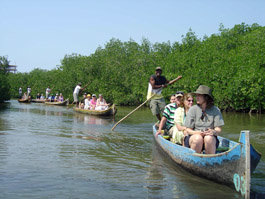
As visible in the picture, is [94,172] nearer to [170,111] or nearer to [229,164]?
[229,164]

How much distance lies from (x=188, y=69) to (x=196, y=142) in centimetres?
2423

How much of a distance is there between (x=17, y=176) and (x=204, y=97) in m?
3.28

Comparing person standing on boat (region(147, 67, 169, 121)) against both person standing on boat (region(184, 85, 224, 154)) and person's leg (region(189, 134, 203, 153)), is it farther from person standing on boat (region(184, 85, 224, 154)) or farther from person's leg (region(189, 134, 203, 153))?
person's leg (region(189, 134, 203, 153))

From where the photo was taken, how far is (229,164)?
4500mm

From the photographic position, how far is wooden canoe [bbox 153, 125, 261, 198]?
4.19m

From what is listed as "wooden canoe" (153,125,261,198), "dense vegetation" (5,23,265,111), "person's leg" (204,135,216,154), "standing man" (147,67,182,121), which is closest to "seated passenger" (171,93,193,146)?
"wooden canoe" (153,125,261,198)

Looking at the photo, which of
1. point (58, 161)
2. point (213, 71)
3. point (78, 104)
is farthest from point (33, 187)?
point (213, 71)

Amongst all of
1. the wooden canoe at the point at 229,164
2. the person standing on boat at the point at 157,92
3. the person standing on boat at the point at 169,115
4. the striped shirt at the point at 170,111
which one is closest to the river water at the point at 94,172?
the wooden canoe at the point at 229,164

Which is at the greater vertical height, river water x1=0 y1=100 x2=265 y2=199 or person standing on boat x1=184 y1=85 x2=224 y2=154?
person standing on boat x1=184 y1=85 x2=224 y2=154

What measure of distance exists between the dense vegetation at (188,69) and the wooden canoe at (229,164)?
1945 cm

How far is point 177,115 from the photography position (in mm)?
6621

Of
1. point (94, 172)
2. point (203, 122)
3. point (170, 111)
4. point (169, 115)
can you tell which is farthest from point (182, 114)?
point (94, 172)

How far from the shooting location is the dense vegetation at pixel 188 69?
24.4m

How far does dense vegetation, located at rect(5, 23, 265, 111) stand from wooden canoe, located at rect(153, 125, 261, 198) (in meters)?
19.5
